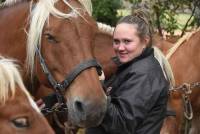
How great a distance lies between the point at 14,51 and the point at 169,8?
459 cm

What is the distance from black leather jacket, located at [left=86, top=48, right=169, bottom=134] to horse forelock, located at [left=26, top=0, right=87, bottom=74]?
584 millimetres

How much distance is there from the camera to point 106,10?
1019 cm

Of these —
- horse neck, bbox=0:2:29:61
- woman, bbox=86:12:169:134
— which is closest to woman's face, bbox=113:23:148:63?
woman, bbox=86:12:169:134

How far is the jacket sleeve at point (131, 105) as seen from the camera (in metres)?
2.80

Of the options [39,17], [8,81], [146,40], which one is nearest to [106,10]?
[39,17]

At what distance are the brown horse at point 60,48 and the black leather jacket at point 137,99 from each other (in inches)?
3.7

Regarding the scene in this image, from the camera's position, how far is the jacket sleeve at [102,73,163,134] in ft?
9.18

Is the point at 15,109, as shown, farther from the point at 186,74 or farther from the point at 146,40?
the point at 186,74

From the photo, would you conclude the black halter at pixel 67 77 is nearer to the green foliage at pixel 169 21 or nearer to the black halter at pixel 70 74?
the black halter at pixel 70 74

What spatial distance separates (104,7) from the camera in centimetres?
1027

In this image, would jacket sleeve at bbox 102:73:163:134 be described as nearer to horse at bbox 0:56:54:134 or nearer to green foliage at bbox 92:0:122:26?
horse at bbox 0:56:54:134

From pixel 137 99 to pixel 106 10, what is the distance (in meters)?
7.52

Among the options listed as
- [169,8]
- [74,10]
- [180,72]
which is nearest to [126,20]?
[74,10]

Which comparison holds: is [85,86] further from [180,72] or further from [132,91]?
[180,72]
